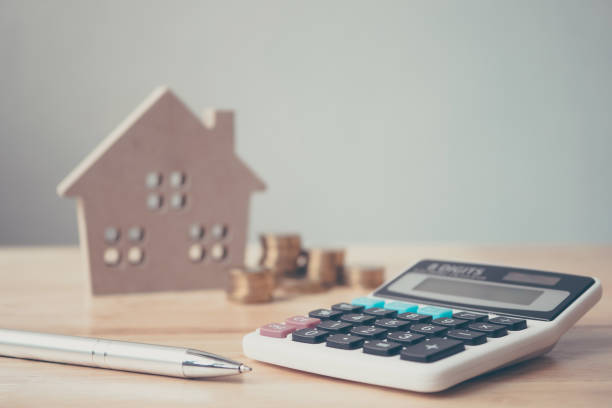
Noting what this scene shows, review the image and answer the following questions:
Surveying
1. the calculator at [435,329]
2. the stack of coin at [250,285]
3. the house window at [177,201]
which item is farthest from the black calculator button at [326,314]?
the house window at [177,201]

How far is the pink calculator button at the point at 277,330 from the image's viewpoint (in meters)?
0.48

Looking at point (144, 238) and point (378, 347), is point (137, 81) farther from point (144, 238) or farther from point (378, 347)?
point (378, 347)

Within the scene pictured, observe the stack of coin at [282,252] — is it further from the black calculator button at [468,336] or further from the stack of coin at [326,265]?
the black calculator button at [468,336]

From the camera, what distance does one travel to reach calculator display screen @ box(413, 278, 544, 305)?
0.55m

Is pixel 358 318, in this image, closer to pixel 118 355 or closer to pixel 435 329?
pixel 435 329

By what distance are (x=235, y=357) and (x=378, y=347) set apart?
0.41 feet

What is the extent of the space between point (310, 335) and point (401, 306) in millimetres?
102

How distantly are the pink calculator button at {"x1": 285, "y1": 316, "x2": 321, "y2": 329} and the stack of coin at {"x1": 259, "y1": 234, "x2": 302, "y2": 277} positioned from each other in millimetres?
338

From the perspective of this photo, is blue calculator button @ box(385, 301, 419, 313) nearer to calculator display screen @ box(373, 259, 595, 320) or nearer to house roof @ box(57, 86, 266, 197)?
calculator display screen @ box(373, 259, 595, 320)

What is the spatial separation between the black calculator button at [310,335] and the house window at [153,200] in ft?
1.10

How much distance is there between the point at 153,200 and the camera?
791 mm

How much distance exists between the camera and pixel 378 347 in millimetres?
437

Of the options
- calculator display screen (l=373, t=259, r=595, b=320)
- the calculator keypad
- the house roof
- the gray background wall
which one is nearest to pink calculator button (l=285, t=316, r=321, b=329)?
the calculator keypad

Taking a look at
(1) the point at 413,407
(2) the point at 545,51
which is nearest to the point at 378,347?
(1) the point at 413,407
